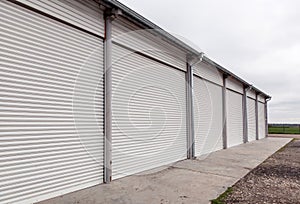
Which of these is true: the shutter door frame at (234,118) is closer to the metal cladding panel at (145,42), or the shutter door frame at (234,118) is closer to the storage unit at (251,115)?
the storage unit at (251,115)

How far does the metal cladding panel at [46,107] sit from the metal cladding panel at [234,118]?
919cm

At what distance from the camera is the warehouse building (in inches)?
148

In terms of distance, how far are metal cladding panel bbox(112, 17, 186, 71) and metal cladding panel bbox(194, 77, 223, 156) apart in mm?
1879

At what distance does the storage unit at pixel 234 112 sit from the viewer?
43.0ft

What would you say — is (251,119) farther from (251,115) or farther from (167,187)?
(167,187)

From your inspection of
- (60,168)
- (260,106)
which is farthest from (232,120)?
(60,168)

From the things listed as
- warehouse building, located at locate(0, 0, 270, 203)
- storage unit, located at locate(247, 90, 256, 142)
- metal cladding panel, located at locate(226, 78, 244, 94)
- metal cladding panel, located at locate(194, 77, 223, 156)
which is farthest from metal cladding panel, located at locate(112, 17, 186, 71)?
storage unit, located at locate(247, 90, 256, 142)

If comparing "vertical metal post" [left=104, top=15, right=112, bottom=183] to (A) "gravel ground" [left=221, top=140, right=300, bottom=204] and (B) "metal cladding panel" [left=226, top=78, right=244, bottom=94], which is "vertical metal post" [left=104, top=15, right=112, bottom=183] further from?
(B) "metal cladding panel" [left=226, top=78, right=244, bottom=94]

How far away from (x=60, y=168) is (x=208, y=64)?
7.63 m

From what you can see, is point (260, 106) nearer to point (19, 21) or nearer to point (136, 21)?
point (136, 21)

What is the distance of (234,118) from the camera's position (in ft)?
45.7

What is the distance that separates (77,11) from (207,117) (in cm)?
721

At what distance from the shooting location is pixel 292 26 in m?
10.7

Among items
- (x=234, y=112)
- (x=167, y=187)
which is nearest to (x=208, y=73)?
(x=234, y=112)
